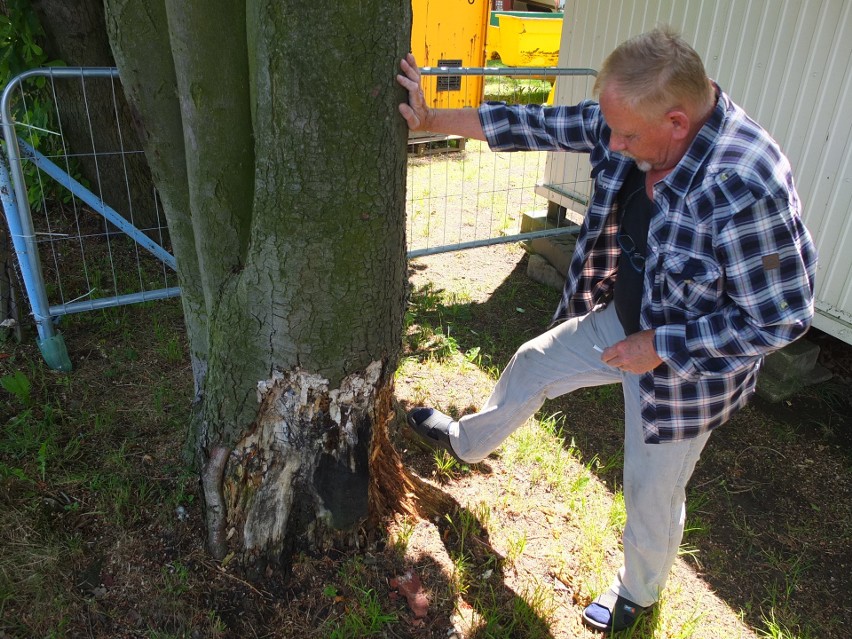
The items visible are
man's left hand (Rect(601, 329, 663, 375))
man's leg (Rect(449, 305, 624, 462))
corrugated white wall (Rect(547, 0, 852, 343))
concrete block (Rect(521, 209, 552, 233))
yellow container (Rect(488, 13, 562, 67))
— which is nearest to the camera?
man's left hand (Rect(601, 329, 663, 375))

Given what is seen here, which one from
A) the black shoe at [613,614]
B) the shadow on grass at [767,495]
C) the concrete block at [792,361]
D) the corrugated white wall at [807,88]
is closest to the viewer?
the black shoe at [613,614]

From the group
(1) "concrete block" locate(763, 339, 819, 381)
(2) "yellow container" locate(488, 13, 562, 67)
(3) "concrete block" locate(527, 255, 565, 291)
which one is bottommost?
(3) "concrete block" locate(527, 255, 565, 291)

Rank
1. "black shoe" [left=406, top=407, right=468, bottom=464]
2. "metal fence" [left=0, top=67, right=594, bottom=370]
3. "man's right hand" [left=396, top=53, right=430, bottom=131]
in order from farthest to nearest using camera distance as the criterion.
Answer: "metal fence" [left=0, top=67, right=594, bottom=370] < "black shoe" [left=406, top=407, right=468, bottom=464] < "man's right hand" [left=396, top=53, right=430, bottom=131]

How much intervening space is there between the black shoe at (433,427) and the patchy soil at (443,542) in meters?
0.13

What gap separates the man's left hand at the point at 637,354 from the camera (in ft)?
7.27

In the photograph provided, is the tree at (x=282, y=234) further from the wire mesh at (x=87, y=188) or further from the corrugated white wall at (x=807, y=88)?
the corrugated white wall at (x=807, y=88)

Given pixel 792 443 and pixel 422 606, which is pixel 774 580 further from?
pixel 422 606

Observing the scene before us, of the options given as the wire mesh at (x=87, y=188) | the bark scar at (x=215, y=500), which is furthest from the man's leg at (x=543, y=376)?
the wire mesh at (x=87, y=188)

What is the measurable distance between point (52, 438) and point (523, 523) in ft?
6.98

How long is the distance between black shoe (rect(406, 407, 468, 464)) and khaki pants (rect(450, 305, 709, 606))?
5 centimetres

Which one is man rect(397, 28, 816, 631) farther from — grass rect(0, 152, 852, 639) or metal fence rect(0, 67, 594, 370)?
metal fence rect(0, 67, 594, 370)

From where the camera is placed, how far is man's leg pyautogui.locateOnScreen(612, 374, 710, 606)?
94.3 inches

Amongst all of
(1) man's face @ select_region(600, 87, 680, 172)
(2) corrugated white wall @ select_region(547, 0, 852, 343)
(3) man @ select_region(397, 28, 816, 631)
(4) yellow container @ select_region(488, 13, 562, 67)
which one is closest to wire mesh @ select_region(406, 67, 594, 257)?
(2) corrugated white wall @ select_region(547, 0, 852, 343)

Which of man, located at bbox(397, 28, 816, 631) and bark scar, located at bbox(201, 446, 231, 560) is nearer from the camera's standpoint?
man, located at bbox(397, 28, 816, 631)
